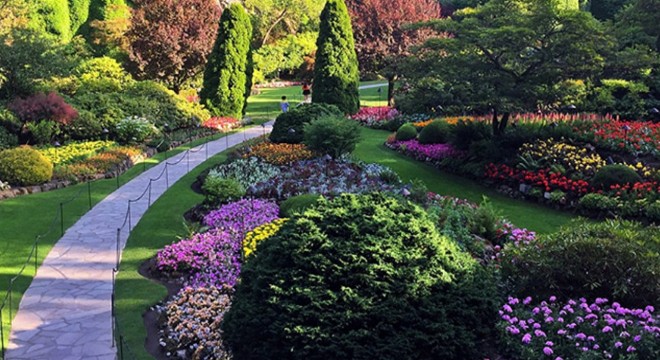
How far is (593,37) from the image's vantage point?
13.9m

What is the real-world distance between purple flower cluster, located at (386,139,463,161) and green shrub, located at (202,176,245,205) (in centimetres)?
697

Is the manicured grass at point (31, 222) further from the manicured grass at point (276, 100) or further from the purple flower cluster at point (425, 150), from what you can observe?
the manicured grass at point (276, 100)

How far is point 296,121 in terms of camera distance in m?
17.3

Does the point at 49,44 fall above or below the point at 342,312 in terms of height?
above

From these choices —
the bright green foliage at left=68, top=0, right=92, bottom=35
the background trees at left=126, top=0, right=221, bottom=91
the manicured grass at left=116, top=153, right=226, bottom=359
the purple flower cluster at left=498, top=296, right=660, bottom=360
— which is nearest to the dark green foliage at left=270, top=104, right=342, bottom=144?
the manicured grass at left=116, top=153, right=226, bottom=359

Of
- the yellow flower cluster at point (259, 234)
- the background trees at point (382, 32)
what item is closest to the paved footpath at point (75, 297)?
the yellow flower cluster at point (259, 234)

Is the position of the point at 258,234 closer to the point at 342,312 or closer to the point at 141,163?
the point at 342,312

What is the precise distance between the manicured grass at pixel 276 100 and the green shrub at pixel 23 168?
50.1ft

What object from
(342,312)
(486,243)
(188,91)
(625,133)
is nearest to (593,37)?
(625,133)

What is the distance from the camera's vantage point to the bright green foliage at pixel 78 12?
123ft

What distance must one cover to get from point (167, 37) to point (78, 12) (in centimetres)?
1656

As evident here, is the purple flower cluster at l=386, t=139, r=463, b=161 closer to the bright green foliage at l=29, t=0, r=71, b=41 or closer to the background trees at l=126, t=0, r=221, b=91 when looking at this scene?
the background trees at l=126, t=0, r=221, b=91

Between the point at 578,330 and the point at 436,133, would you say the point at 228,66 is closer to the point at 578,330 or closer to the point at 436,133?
the point at 436,133

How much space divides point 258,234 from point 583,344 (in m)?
5.42
